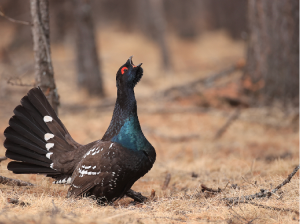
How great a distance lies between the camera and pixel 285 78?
8.89m

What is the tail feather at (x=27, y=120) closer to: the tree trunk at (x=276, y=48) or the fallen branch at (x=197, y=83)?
the fallen branch at (x=197, y=83)

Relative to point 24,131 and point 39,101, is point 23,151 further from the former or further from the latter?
point 39,101

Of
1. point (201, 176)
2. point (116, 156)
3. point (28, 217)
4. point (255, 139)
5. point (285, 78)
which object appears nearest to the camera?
point (28, 217)

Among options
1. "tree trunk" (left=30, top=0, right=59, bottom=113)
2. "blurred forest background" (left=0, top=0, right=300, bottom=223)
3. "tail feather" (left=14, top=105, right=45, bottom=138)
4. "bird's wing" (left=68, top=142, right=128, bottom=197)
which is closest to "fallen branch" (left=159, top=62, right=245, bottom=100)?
"blurred forest background" (left=0, top=0, right=300, bottom=223)

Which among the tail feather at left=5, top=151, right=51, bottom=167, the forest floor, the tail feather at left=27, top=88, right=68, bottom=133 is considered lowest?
the forest floor

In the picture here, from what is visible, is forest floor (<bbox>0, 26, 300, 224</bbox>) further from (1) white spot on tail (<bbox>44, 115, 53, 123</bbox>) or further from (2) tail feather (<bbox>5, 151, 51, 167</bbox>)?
(1) white spot on tail (<bbox>44, 115, 53, 123</bbox>)

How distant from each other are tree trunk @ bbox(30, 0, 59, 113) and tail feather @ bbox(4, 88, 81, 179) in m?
0.68

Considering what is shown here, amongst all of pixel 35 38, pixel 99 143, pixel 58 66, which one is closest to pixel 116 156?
pixel 99 143

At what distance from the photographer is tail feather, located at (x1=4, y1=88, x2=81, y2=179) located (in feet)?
14.6

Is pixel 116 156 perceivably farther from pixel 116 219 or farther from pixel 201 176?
pixel 201 176

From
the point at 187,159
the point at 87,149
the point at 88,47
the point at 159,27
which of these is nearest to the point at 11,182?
the point at 87,149

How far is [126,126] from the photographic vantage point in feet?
13.8

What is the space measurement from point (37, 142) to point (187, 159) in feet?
10.5

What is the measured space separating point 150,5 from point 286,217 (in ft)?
50.0
